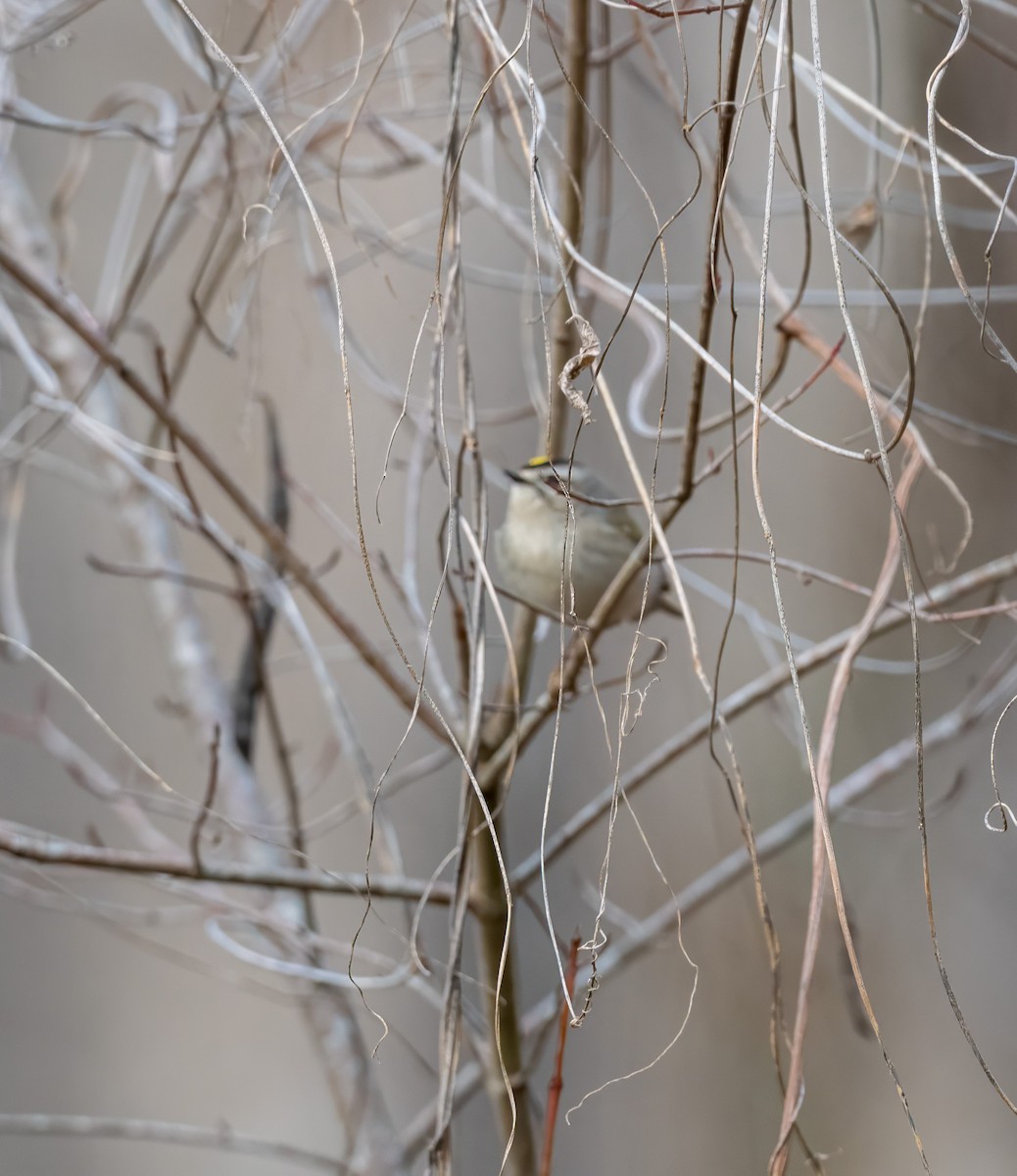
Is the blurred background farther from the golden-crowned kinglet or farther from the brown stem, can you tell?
the brown stem

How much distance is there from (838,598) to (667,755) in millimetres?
1706

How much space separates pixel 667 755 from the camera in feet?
3.53

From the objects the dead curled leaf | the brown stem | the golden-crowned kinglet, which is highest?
the golden-crowned kinglet

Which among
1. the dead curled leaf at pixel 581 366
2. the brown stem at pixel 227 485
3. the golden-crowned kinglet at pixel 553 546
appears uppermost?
the golden-crowned kinglet at pixel 553 546

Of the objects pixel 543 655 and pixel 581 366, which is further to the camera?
pixel 543 655

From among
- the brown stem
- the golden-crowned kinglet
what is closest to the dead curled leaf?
the brown stem

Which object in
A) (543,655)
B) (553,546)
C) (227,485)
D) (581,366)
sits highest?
(543,655)

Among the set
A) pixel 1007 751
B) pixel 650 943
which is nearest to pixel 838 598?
pixel 1007 751

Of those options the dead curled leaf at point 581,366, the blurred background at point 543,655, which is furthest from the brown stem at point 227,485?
the blurred background at point 543,655

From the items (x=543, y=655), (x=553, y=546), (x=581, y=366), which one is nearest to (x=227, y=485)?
(x=581, y=366)

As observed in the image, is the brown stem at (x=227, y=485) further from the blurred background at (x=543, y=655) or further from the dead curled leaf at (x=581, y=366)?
the blurred background at (x=543, y=655)

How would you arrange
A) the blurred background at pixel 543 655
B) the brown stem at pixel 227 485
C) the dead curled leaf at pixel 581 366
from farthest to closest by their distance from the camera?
the blurred background at pixel 543 655, the brown stem at pixel 227 485, the dead curled leaf at pixel 581 366

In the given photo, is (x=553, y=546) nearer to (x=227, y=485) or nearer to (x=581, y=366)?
(x=227, y=485)

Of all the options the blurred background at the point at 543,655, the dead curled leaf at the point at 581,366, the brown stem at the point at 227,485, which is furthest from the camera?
the blurred background at the point at 543,655
